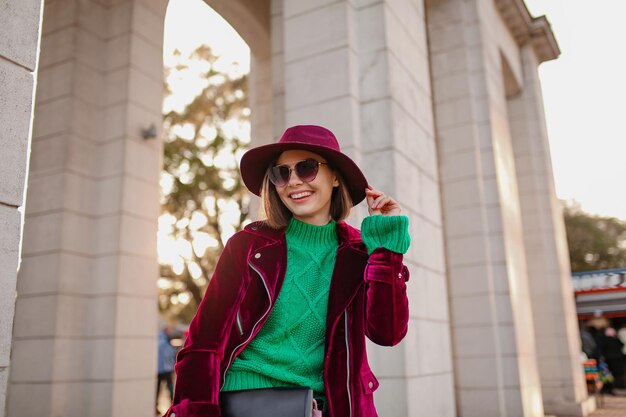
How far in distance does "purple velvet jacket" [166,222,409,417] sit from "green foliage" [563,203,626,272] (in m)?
35.5

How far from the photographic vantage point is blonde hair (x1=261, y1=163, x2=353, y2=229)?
254 cm

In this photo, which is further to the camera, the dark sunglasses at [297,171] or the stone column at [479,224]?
the stone column at [479,224]

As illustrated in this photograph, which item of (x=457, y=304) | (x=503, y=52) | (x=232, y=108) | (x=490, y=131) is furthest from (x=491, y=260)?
(x=232, y=108)

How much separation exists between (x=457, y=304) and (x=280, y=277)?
22.6ft

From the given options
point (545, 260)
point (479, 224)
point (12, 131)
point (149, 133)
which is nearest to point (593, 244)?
point (545, 260)

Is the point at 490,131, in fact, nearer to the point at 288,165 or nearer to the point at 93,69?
the point at 93,69

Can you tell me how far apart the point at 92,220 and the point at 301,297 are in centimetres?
592

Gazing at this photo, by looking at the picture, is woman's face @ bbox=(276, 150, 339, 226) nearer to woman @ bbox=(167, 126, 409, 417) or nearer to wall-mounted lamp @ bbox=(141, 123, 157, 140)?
woman @ bbox=(167, 126, 409, 417)

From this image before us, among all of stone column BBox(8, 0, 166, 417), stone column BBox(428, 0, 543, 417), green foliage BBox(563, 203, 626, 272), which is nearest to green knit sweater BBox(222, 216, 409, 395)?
stone column BBox(8, 0, 166, 417)

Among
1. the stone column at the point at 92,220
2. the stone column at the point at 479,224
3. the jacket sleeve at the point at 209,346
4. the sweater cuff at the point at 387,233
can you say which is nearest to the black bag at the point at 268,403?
the jacket sleeve at the point at 209,346

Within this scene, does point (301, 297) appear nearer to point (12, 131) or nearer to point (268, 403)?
point (268, 403)

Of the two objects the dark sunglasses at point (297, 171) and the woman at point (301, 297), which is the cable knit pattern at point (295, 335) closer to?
the woman at point (301, 297)

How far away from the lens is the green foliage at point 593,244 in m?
34.4

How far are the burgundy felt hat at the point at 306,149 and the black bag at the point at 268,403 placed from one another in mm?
984
